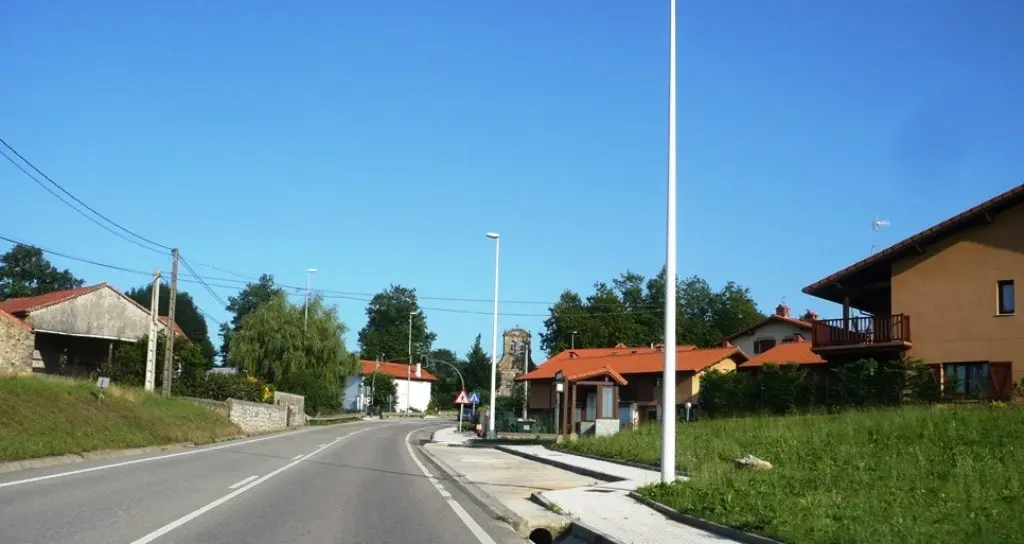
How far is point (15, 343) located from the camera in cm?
4341

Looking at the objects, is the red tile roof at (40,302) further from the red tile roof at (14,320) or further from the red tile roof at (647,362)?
the red tile roof at (647,362)

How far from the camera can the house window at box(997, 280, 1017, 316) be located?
31.0 meters

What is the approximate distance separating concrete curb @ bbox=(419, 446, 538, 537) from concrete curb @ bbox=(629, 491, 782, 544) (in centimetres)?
193

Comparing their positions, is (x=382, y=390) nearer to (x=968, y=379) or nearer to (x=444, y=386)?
(x=444, y=386)

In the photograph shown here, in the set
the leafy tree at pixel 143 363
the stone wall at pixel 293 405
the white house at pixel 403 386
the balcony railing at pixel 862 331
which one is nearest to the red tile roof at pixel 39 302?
the leafy tree at pixel 143 363

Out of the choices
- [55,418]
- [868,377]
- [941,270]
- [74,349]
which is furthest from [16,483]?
[74,349]

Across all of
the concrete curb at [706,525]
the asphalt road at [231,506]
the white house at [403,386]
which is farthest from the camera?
the white house at [403,386]

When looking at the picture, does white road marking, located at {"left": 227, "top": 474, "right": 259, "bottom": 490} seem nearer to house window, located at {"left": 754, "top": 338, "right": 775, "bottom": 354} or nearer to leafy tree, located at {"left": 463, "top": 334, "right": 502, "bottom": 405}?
house window, located at {"left": 754, "top": 338, "right": 775, "bottom": 354}


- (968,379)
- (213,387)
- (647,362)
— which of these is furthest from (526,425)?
(968,379)

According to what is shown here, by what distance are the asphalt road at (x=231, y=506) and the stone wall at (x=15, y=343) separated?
994 inches

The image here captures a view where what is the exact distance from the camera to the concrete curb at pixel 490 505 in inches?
490

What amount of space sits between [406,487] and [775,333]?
169 ft

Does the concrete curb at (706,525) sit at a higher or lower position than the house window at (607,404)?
lower

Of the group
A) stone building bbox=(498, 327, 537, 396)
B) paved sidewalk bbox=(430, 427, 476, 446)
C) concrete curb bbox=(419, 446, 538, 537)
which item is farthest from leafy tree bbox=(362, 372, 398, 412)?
concrete curb bbox=(419, 446, 538, 537)
